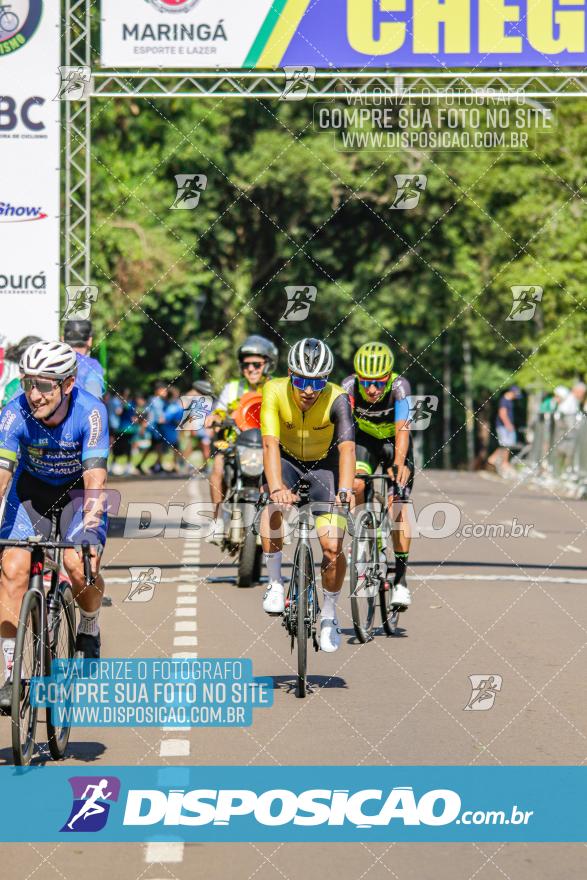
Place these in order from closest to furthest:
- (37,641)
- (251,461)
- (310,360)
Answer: (37,641), (310,360), (251,461)

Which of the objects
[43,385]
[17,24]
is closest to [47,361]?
[43,385]

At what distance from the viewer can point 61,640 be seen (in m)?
8.36

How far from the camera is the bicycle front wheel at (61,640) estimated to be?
26.1 ft

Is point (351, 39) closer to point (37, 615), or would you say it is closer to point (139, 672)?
point (139, 672)

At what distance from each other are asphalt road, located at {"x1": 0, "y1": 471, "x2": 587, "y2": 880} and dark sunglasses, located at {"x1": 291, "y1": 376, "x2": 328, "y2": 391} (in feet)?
5.40

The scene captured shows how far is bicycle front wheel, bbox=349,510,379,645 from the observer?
Answer: 38.1 feet

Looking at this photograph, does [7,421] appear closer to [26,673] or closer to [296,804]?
[26,673]

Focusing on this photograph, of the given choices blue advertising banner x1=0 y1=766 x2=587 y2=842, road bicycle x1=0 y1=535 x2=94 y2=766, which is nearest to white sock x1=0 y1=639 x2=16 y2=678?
road bicycle x1=0 y1=535 x2=94 y2=766

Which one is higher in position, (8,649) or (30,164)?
(30,164)

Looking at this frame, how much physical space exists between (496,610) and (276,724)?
16.6 ft

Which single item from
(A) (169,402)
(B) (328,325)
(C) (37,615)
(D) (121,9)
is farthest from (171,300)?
(C) (37,615)
